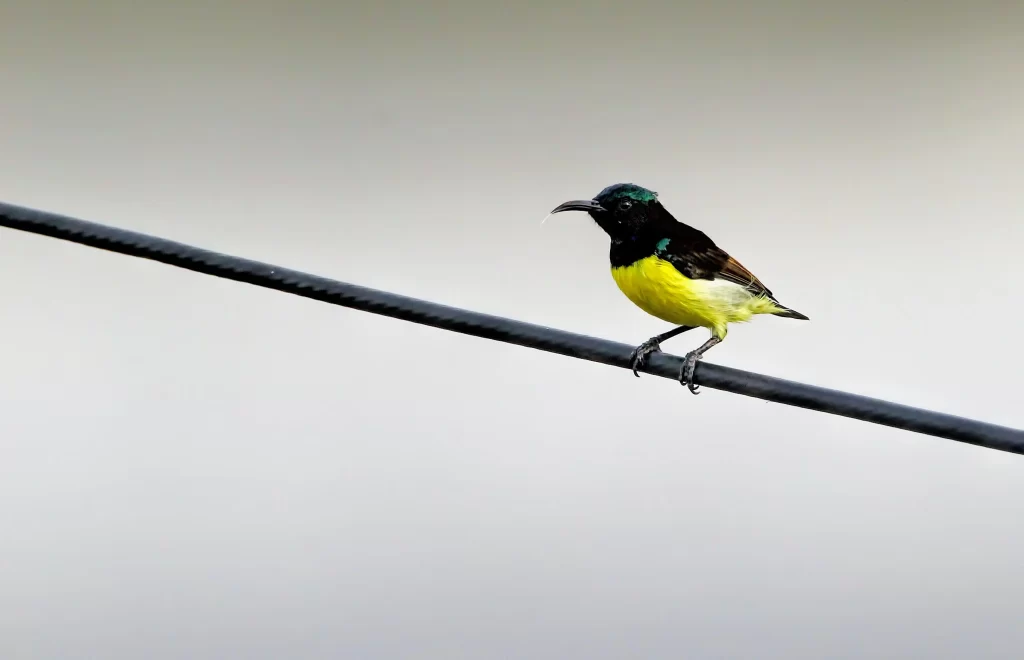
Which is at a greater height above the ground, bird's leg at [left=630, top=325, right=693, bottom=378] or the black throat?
the black throat

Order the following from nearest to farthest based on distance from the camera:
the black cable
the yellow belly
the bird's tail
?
the black cable
the yellow belly
the bird's tail

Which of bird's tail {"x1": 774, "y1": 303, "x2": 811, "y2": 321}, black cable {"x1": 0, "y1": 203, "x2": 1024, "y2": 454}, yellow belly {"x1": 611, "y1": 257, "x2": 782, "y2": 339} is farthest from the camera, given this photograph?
bird's tail {"x1": 774, "y1": 303, "x2": 811, "y2": 321}

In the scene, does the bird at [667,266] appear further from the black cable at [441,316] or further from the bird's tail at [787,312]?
the black cable at [441,316]

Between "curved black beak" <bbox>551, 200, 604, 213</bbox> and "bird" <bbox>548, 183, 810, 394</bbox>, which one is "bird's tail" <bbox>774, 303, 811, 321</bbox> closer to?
"bird" <bbox>548, 183, 810, 394</bbox>

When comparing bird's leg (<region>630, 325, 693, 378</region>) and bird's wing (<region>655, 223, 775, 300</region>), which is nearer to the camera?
bird's leg (<region>630, 325, 693, 378</region>)

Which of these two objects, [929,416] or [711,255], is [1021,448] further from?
[711,255]

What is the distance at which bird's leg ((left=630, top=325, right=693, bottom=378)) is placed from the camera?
2.70 ft

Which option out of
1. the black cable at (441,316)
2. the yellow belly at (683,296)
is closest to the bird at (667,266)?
the yellow belly at (683,296)

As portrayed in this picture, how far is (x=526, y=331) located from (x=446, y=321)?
0.06 metres

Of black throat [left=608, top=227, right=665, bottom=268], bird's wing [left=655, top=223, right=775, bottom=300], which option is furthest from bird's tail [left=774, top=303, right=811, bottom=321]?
black throat [left=608, top=227, right=665, bottom=268]

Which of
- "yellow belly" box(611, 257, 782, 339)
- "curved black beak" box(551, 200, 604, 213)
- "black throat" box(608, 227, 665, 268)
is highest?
"curved black beak" box(551, 200, 604, 213)

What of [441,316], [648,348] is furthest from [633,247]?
[441,316]

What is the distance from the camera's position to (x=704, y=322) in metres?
Answer: 1.25

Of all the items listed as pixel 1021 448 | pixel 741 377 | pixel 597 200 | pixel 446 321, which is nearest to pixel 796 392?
pixel 741 377
